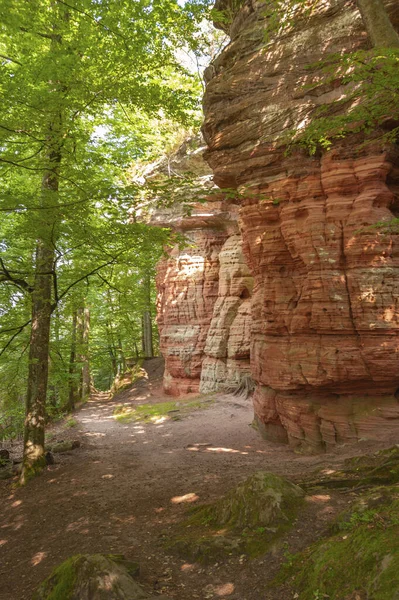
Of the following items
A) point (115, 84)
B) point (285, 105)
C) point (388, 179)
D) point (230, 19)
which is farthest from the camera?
point (230, 19)

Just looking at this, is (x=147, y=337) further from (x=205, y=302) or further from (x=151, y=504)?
(x=151, y=504)

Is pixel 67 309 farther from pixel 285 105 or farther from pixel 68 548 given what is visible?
pixel 285 105

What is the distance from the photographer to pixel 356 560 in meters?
3.33

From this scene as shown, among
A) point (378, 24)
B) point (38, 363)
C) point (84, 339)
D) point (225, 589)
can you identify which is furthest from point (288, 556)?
point (84, 339)

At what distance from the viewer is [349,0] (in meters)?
10.3

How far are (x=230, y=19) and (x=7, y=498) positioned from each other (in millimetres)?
16797

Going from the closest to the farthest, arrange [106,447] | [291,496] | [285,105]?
[291,496], [285,105], [106,447]

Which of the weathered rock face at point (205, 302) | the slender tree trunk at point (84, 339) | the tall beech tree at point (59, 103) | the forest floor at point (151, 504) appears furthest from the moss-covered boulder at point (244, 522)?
the slender tree trunk at point (84, 339)

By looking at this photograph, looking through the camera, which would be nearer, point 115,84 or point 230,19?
point 115,84

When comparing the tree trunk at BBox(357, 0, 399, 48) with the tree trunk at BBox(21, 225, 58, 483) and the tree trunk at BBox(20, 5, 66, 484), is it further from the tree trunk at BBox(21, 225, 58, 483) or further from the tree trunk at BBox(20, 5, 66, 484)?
the tree trunk at BBox(21, 225, 58, 483)

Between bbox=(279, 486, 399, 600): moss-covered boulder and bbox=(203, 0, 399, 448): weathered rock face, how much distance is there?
5.92 meters

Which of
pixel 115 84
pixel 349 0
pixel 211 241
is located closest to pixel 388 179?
pixel 349 0

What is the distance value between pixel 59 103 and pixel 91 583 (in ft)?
23.2

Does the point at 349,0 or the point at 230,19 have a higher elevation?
the point at 230,19
